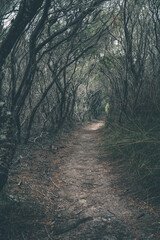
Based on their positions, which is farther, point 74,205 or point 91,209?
A: point 74,205

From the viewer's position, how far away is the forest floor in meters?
2.48

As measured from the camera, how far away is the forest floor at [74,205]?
97.5 inches

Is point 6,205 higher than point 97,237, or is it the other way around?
point 6,205

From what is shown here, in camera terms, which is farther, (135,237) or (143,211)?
(143,211)

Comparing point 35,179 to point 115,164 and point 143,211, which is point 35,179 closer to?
point 115,164

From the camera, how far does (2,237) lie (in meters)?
2.28

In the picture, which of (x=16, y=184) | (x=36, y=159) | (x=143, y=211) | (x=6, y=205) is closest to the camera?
(x=6, y=205)

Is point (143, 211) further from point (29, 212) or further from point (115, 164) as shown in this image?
point (115, 164)

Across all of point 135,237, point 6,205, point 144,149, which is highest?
point 144,149

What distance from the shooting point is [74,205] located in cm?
331

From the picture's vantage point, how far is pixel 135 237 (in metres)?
2.35

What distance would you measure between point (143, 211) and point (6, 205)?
1793 millimetres

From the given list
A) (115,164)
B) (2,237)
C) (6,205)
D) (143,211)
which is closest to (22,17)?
(6,205)

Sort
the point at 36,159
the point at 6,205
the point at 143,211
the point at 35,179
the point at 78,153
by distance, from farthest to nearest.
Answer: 1. the point at 78,153
2. the point at 36,159
3. the point at 35,179
4. the point at 143,211
5. the point at 6,205
